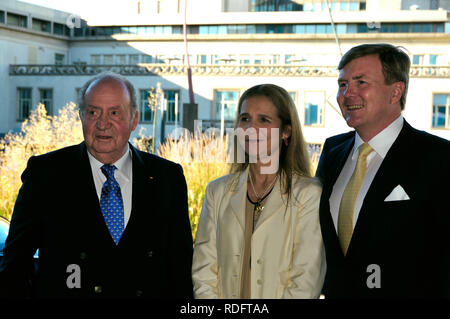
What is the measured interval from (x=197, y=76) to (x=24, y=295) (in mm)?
28881

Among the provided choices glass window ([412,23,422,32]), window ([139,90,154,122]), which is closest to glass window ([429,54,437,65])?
glass window ([412,23,422,32])

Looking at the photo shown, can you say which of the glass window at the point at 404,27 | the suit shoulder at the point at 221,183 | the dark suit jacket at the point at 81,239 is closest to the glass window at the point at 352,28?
the glass window at the point at 404,27

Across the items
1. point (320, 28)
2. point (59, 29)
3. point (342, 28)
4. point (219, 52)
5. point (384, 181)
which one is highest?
point (59, 29)

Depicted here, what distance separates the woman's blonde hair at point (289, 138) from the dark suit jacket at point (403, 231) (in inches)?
8.8

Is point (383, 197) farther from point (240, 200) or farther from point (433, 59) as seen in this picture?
point (433, 59)

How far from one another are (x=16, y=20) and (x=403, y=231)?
42.6m

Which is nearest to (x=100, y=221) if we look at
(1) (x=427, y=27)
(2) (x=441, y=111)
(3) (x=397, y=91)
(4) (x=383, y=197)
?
(4) (x=383, y=197)

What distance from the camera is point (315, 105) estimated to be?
2869 cm

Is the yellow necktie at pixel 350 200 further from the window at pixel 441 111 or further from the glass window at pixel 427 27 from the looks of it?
the glass window at pixel 427 27

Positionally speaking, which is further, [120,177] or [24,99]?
[24,99]

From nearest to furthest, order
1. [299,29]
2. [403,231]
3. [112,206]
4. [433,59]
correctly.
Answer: [403,231], [112,206], [433,59], [299,29]

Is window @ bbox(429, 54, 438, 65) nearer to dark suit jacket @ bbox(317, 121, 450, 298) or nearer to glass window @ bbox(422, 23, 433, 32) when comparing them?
glass window @ bbox(422, 23, 433, 32)

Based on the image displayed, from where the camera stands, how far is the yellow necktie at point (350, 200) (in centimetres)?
242

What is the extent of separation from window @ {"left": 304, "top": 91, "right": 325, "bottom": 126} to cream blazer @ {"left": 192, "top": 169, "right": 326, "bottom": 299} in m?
26.7
